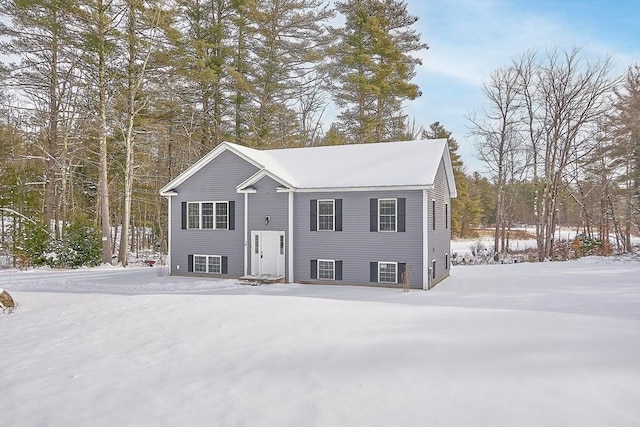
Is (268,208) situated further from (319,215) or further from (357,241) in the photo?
(357,241)

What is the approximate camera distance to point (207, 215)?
17031 mm

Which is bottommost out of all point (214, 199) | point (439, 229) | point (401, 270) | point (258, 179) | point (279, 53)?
point (401, 270)

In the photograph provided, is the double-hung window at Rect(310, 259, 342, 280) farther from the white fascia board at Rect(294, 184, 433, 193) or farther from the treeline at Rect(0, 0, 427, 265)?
the treeline at Rect(0, 0, 427, 265)

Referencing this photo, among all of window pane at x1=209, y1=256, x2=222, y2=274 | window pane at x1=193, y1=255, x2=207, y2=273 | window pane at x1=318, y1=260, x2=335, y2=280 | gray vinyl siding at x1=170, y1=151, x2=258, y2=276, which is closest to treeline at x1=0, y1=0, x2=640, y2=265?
gray vinyl siding at x1=170, y1=151, x2=258, y2=276

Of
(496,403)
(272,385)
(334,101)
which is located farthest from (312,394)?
(334,101)

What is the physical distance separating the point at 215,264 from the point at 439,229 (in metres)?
9.41

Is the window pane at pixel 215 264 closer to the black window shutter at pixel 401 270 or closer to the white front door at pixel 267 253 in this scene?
the white front door at pixel 267 253

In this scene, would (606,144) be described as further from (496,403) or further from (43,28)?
(43,28)

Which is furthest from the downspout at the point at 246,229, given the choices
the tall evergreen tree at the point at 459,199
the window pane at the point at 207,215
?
the tall evergreen tree at the point at 459,199

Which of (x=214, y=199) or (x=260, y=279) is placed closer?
Answer: (x=260, y=279)

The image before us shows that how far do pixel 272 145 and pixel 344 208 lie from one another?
531 inches

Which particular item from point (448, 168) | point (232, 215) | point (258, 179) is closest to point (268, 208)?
point (258, 179)

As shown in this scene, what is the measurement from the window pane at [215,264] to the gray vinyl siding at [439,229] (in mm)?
8479

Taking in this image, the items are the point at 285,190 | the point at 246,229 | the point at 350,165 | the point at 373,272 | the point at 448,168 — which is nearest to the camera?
the point at 373,272
